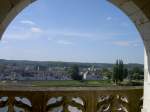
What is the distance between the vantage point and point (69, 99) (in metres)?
3.58

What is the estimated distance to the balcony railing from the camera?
340 centimetres

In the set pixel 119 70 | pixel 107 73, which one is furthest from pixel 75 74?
pixel 107 73

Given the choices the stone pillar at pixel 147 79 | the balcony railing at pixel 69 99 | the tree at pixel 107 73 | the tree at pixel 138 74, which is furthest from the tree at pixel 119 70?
the stone pillar at pixel 147 79

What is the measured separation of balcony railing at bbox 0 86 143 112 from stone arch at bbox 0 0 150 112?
3.03 ft

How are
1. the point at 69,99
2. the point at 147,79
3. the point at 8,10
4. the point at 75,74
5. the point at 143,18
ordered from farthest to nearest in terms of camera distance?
the point at 75,74 → the point at 69,99 → the point at 147,79 → the point at 143,18 → the point at 8,10

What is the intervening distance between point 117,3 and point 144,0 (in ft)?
0.95

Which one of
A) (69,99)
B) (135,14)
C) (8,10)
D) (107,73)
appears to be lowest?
(69,99)

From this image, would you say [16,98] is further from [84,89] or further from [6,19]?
[6,19]

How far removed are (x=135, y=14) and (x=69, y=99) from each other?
1.49 m

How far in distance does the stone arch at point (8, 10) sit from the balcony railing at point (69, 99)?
132 centimetres

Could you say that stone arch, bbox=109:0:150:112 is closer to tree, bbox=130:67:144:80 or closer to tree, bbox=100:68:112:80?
tree, bbox=130:67:144:80

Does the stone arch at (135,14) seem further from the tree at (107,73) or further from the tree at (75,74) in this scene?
the tree at (107,73)

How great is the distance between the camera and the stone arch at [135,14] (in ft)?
7.11

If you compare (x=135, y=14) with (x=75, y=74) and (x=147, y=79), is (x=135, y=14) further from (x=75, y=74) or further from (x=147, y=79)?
(x=75, y=74)
